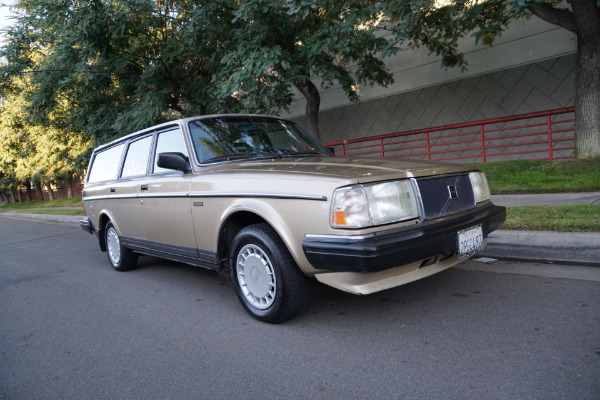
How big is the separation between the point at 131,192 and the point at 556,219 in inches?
198

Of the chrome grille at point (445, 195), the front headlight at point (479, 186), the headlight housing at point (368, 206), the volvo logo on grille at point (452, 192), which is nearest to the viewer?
the headlight housing at point (368, 206)

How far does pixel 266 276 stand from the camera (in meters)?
3.43

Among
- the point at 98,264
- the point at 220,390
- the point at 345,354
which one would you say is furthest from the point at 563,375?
the point at 98,264

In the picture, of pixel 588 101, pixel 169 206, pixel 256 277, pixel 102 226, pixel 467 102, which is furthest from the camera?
pixel 467 102

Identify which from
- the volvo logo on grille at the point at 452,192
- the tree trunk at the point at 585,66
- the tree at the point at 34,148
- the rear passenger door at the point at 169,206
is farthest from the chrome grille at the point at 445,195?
the tree at the point at 34,148

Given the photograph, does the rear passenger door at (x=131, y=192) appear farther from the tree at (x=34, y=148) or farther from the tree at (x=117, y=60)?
the tree at (x=34, y=148)

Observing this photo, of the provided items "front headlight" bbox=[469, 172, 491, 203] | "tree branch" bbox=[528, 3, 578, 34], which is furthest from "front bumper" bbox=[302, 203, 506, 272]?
"tree branch" bbox=[528, 3, 578, 34]

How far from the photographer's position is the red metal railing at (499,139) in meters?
11.3

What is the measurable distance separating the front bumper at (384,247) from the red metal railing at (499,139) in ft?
28.0

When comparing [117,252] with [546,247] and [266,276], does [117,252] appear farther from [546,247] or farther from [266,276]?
[546,247]

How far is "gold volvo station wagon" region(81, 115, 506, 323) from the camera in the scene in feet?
9.52

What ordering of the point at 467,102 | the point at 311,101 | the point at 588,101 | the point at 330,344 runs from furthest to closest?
the point at 467,102 → the point at 311,101 → the point at 588,101 → the point at 330,344

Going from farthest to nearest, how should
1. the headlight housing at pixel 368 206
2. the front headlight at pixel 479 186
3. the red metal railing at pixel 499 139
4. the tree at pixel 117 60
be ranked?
1. the red metal railing at pixel 499 139
2. the tree at pixel 117 60
3. the front headlight at pixel 479 186
4. the headlight housing at pixel 368 206

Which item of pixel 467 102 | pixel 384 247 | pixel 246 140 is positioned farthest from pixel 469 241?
pixel 467 102
